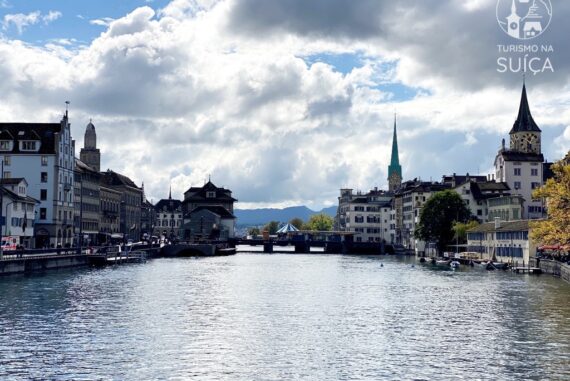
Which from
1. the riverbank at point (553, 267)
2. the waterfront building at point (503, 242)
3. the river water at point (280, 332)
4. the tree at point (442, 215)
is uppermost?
the tree at point (442, 215)

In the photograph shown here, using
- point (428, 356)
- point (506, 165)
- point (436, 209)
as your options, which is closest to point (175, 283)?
point (428, 356)

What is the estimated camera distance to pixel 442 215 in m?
177

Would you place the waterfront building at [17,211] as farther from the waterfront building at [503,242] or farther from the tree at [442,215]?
the tree at [442,215]

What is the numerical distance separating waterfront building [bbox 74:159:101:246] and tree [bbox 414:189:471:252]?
246 feet

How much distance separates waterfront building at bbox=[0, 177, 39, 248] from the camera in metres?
117

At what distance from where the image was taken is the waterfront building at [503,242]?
128875mm

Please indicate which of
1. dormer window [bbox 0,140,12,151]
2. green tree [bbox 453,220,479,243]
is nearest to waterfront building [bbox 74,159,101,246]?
dormer window [bbox 0,140,12,151]

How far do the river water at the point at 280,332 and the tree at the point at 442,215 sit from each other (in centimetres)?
8785

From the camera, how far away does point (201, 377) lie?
37.0 metres

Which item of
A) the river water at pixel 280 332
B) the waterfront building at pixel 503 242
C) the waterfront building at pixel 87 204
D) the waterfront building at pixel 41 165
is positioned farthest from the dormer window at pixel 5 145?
the waterfront building at pixel 503 242

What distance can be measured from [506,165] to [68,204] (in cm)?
10808

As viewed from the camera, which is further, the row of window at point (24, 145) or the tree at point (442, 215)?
the tree at point (442, 215)

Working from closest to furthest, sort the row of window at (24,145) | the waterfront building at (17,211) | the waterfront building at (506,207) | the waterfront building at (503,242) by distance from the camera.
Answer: the waterfront building at (17,211), the waterfront building at (503,242), the row of window at (24,145), the waterfront building at (506,207)

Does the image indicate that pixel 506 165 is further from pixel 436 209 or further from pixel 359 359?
pixel 359 359
